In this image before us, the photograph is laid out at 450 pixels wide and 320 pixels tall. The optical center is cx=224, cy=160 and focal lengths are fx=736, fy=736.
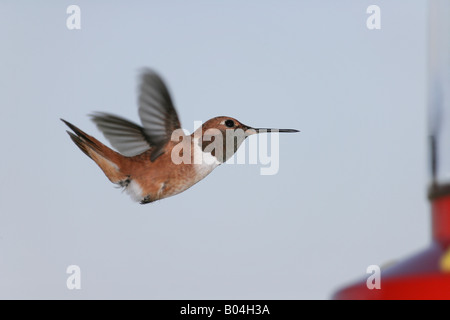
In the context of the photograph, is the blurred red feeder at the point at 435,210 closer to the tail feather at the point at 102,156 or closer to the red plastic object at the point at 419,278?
the red plastic object at the point at 419,278

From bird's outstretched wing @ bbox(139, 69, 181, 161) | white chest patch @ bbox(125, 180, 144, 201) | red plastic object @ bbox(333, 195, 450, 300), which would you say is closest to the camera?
red plastic object @ bbox(333, 195, 450, 300)

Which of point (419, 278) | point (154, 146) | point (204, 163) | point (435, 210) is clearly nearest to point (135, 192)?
point (154, 146)

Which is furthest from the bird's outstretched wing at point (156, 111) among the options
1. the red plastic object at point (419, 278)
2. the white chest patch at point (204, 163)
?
the red plastic object at point (419, 278)

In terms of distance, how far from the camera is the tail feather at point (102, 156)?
2.85 meters

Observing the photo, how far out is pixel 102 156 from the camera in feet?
9.56

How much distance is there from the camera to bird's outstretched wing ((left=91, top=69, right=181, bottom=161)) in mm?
2678

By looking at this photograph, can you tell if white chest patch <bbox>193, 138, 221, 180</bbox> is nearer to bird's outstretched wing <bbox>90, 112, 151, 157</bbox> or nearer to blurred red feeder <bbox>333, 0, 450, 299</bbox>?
bird's outstretched wing <bbox>90, 112, 151, 157</bbox>

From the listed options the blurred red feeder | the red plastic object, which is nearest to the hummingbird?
the blurred red feeder

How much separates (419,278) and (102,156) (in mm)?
1644

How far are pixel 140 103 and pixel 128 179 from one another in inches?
13.7

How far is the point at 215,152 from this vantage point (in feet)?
8.98

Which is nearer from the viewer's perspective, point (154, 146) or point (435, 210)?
point (435, 210)

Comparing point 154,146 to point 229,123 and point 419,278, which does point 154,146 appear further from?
point 419,278

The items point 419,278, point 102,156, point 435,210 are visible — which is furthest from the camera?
point 102,156
